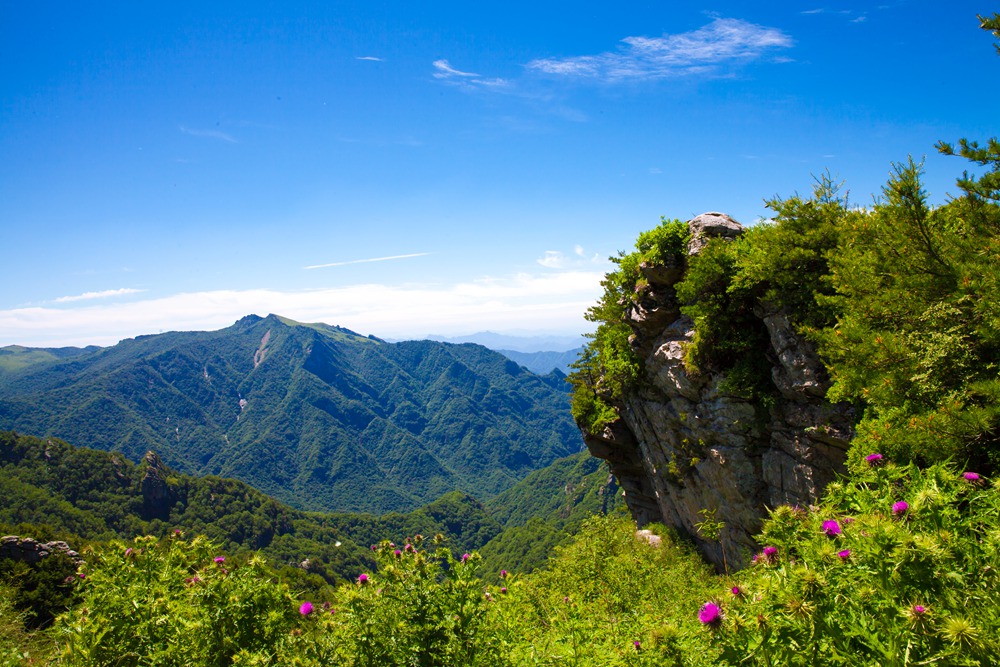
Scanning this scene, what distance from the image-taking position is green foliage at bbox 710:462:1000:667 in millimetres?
2850

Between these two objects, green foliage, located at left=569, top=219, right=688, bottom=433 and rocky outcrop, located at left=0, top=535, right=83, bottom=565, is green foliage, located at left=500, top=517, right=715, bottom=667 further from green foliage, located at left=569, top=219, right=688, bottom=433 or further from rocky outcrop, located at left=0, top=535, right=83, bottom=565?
rocky outcrop, located at left=0, top=535, right=83, bottom=565

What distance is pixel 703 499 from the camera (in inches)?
668

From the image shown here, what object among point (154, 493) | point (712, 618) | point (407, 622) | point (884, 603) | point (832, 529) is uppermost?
point (832, 529)

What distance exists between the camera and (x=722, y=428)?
49.5ft

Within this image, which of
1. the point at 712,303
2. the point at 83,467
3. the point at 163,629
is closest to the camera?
the point at 163,629

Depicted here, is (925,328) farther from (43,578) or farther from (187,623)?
(43,578)

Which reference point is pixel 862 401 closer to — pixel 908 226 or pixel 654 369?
pixel 908 226

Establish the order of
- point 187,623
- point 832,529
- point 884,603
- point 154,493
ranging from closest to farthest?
1. point 884,603
2. point 832,529
3. point 187,623
4. point 154,493

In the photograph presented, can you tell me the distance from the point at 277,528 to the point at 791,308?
172 metres

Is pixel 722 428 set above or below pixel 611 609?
above

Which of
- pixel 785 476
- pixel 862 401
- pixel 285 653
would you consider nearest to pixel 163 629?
pixel 285 653

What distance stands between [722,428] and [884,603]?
12.9 meters

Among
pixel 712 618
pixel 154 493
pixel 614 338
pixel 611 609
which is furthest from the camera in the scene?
pixel 154 493

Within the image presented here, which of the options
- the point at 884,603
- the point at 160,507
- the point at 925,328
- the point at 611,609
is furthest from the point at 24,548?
the point at 160,507
